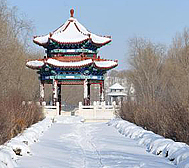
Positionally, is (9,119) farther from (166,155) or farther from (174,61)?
(174,61)

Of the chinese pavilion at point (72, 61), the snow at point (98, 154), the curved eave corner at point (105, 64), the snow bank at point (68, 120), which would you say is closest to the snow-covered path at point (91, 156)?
the snow at point (98, 154)

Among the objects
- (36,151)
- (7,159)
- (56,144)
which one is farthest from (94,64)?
(7,159)

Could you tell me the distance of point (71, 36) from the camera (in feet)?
90.6

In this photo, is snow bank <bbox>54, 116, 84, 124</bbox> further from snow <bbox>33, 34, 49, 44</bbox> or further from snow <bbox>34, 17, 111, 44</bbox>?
snow <bbox>33, 34, 49, 44</bbox>

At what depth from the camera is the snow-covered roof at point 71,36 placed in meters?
26.9

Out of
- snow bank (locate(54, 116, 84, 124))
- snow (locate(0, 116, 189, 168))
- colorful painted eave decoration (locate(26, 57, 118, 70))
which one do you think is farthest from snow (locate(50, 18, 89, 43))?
snow (locate(0, 116, 189, 168))

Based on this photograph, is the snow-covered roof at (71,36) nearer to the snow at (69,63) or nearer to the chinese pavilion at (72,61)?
the chinese pavilion at (72,61)

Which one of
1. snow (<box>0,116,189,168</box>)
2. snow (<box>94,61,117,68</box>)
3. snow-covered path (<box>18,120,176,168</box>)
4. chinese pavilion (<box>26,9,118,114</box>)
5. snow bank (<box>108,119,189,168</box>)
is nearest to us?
snow bank (<box>108,119,189,168</box>)

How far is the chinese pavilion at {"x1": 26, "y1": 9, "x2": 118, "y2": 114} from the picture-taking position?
87.2 feet

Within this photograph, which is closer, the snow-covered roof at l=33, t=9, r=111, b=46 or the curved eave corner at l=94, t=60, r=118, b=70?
the snow-covered roof at l=33, t=9, r=111, b=46

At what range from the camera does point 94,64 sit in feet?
Result: 87.5

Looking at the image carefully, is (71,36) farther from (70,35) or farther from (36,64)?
(36,64)

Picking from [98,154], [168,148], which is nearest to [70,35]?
[98,154]

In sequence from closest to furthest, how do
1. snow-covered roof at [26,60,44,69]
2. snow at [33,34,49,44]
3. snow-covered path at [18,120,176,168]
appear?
snow-covered path at [18,120,176,168] < snow-covered roof at [26,60,44,69] < snow at [33,34,49,44]
